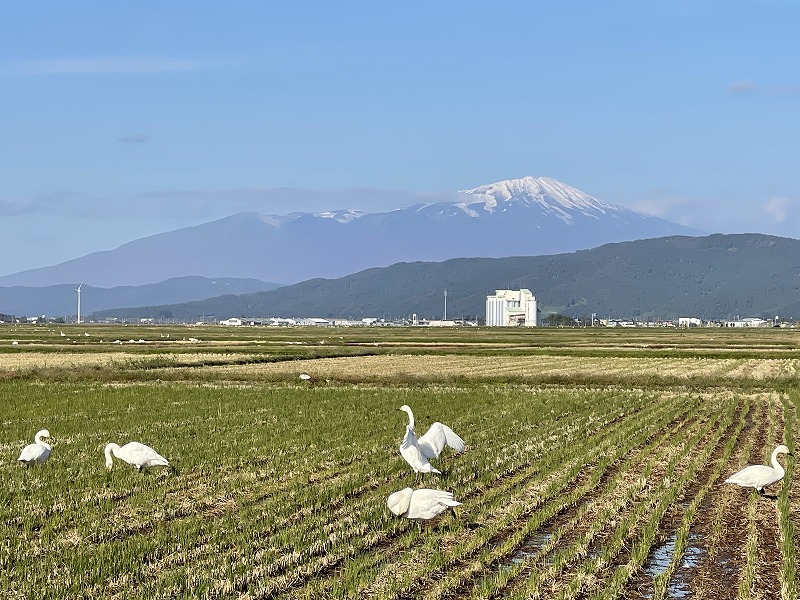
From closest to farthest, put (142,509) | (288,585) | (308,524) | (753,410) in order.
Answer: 1. (288,585)
2. (308,524)
3. (142,509)
4. (753,410)

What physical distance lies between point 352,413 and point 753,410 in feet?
37.1

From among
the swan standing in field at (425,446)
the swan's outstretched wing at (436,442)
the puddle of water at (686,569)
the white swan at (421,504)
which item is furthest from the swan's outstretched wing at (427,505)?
the swan's outstretched wing at (436,442)

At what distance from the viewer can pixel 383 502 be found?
1414cm

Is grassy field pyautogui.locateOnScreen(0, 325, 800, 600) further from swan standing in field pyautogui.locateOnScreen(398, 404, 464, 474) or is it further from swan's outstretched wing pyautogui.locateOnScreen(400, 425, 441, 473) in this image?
swan's outstretched wing pyautogui.locateOnScreen(400, 425, 441, 473)

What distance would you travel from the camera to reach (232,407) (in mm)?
28719

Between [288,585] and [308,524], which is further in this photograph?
[308,524]

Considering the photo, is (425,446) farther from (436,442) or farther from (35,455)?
(35,455)

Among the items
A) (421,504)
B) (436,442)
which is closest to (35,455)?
(436,442)

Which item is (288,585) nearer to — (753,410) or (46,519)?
(46,519)

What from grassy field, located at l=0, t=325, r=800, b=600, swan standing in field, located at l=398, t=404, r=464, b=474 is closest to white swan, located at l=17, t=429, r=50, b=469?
grassy field, located at l=0, t=325, r=800, b=600

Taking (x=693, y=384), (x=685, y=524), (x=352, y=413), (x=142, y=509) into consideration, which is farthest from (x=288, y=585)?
(x=693, y=384)

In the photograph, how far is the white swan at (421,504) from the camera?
12.5 metres

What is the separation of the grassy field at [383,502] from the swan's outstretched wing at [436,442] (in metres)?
0.27

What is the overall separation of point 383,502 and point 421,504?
1667 millimetres
